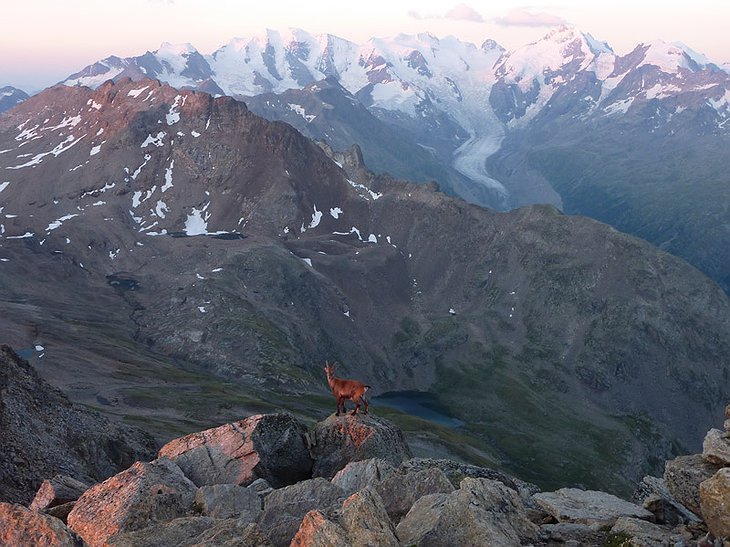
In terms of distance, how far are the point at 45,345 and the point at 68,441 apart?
15580cm

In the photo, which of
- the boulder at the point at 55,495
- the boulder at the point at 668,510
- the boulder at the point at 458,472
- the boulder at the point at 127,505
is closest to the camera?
the boulder at the point at 127,505

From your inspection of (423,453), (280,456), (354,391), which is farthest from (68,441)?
(423,453)

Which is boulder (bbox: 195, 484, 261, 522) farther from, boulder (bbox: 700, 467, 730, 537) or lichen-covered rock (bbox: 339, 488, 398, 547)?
boulder (bbox: 700, 467, 730, 537)

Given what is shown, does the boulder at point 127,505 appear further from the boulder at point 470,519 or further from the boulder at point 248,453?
the boulder at point 470,519

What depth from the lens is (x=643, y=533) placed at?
971 inches

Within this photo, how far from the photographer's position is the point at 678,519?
28000 mm

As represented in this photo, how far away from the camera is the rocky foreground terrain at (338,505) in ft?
73.7

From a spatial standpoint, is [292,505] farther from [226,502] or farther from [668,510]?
[668,510]

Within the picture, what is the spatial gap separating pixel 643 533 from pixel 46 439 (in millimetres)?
40199

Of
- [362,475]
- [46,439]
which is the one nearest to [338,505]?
[362,475]

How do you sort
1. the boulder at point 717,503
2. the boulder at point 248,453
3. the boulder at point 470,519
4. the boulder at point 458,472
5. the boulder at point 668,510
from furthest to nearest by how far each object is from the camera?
the boulder at point 248,453 → the boulder at point 458,472 → the boulder at point 668,510 → the boulder at point 470,519 → the boulder at point 717,503

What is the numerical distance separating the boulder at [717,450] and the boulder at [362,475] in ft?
46.5

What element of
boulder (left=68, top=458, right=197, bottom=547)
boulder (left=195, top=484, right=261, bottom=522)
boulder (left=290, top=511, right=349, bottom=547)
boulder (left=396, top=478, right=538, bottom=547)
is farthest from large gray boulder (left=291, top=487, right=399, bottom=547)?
boulder (left=68, top=458, right=197, bottom=547)

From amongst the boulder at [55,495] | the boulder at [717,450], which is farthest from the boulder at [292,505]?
the boulder at [717,450]
